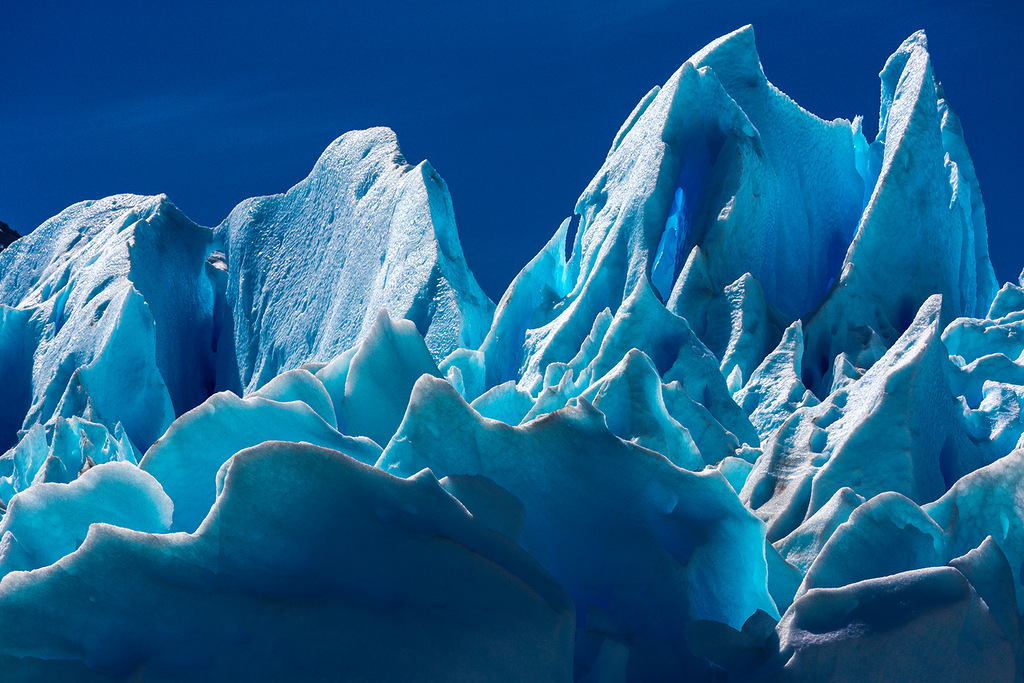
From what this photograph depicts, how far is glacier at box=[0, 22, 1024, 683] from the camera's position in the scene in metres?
1.60

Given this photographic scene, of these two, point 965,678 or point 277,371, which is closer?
point 965,678

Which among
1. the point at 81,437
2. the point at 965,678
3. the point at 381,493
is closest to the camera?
the point at 381,493

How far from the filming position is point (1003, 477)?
7.71ft

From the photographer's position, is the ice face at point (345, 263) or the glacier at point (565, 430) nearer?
→ the glacier at point (565, 430)

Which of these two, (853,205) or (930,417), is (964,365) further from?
(853,205)

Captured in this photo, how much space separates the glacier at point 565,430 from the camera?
1.60 m

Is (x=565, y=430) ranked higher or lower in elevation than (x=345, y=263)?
lower

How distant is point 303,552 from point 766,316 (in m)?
3.86

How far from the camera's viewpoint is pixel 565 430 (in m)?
2.04

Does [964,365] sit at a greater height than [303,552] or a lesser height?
lesser

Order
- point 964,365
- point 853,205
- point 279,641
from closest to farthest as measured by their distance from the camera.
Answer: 1. point 279,641
2. point 964,365
3. point 853,205

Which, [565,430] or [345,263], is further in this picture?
[345,263]

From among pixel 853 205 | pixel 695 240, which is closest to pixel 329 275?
pixel 695 240

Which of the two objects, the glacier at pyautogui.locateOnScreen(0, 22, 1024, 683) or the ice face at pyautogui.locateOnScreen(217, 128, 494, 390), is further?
the ice face at pyautogui.locateOnScreen(217, 128, 494, 390)
